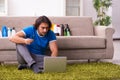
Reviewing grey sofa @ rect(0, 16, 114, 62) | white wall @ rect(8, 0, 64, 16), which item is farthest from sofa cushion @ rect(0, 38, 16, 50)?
white wall @ rect(8, 0, 64, 16)

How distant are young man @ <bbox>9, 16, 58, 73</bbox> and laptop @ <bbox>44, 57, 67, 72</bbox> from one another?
0.40ft

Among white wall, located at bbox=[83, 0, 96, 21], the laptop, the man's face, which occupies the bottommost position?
the laptop

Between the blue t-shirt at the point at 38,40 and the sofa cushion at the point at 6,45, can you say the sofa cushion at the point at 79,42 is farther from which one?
the sofa cushion at the point at 6,45

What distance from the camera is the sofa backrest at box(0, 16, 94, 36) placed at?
495cm

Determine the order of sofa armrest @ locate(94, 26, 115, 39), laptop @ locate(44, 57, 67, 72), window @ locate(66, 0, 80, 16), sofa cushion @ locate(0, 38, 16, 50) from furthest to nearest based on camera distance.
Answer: window @ locate(66, 0, 80, 16)
sofa armrest @ locate(94, 26, 115, 39)
sofa cushion @ locate(0, 38, 16, 50)
laptop @ locate(44, 57, 67, 72)

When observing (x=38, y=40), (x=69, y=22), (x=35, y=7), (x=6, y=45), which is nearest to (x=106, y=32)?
(x=69, y=22)

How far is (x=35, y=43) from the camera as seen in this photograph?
4059 millimetres

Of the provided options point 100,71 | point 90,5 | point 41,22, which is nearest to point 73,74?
point 100,71

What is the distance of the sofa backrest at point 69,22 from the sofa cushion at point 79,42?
502 millimetres

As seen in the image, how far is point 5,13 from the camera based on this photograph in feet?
23.7

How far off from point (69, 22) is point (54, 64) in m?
1.60

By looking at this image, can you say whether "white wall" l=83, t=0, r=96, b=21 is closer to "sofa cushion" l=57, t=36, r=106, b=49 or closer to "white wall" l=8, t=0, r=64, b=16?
"white wall" l=8, t=0, r=64, b=16

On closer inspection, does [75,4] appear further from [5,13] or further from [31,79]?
[31,79]

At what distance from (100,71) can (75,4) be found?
12.8 feet
